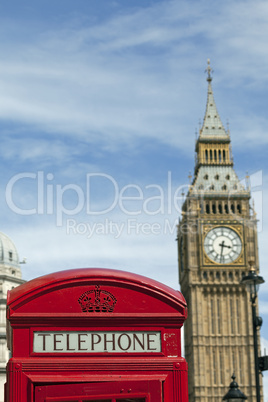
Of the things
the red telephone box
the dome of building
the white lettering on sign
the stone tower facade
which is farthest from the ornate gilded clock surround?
the white lettering on sign

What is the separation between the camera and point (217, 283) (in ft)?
222

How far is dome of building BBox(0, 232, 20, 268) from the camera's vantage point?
50047mm

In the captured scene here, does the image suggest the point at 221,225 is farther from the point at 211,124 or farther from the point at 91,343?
the point at 91,343

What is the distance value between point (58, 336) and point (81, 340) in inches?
6.9

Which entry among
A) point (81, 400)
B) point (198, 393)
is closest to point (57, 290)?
point (81, 400)

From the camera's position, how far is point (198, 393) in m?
64.4

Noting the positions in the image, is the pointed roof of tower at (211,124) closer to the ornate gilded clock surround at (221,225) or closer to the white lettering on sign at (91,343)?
the ornate gilded clock surround at (221,225)

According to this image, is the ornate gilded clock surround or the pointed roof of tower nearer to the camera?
the ornate gilded clock surround

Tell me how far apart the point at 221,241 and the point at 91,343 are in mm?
62163

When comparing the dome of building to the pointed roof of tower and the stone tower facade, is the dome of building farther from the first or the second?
the pointed roof of tower

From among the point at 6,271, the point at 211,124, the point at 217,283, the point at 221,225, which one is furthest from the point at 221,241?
the point at 6,271

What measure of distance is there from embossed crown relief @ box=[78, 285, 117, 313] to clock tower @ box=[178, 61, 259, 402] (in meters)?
60.4

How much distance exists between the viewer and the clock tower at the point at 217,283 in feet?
216

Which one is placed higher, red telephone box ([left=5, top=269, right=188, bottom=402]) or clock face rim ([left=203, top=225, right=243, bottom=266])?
clock face rim ([left=203, top=225, right=243, bottom=266])
